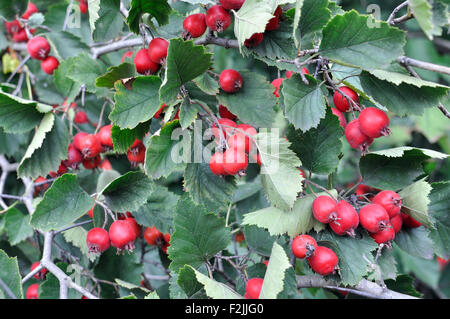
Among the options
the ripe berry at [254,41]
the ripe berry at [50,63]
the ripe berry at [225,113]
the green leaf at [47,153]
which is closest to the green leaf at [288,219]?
the ripe berry at [225,113]

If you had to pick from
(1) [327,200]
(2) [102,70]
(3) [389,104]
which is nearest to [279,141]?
(1) [327,200]

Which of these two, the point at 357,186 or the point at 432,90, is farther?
the point at 357,186

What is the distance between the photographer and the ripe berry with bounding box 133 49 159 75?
42.1 inches

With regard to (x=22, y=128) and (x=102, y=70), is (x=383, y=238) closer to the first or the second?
(x=102, y=70)

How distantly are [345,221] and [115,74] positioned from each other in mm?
629

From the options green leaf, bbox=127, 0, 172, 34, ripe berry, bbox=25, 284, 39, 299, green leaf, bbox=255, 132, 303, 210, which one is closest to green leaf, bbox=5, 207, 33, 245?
ripe berry, bbox=25, 284, 39, 299

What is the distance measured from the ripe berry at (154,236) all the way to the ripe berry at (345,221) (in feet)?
2.08

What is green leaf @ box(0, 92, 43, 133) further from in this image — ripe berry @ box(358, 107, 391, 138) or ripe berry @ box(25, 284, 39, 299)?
ripe berry @ box(358, 107, 391, 138)

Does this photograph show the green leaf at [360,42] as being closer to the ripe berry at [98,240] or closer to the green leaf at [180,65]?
the green leaf at [180,65]

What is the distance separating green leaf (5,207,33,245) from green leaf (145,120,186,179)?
0.66m

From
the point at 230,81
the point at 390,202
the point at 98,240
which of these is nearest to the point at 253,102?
the point at 230,81

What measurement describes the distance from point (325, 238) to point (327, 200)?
107 millimetres

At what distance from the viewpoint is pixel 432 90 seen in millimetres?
977
